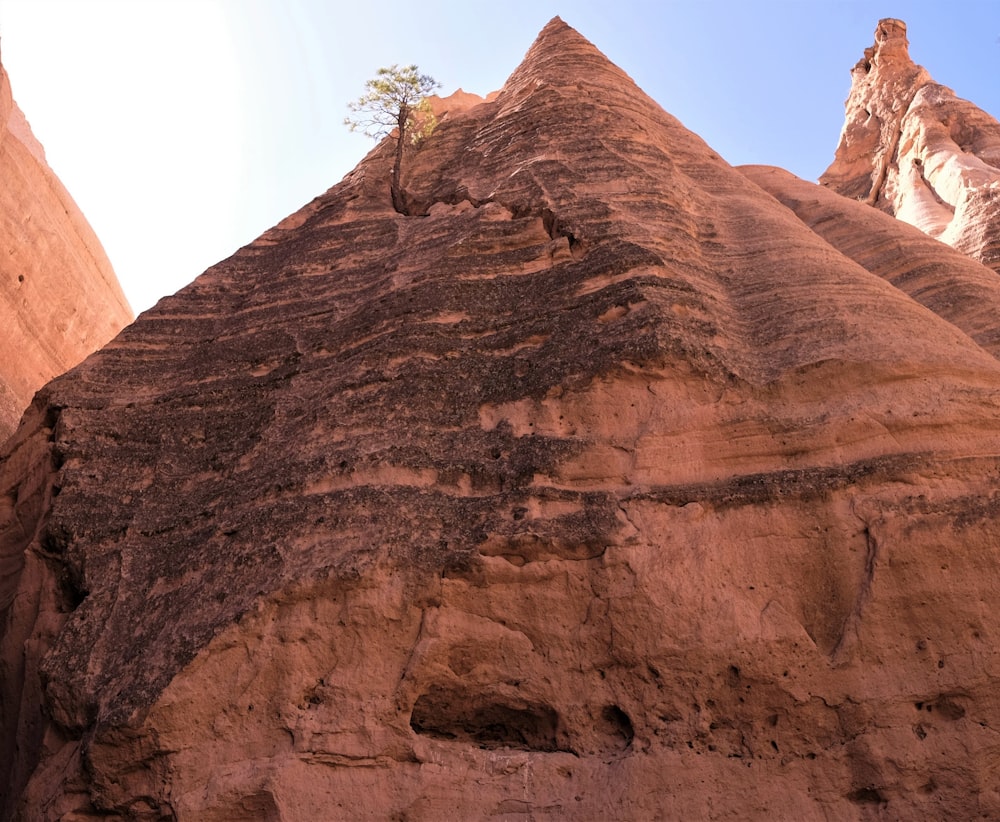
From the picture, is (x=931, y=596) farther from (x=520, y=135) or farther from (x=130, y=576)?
(x=520, y=135)

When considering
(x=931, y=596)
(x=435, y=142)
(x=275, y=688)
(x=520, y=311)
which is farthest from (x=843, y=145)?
(x=275, y=688)

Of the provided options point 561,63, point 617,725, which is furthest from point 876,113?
point 617,725

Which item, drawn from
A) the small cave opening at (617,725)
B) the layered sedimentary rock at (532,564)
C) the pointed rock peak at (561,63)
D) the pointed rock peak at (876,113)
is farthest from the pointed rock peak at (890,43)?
the small cave opening at (617,725)

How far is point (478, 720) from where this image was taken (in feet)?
25.1

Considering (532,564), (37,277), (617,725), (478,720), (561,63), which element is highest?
(561,63)

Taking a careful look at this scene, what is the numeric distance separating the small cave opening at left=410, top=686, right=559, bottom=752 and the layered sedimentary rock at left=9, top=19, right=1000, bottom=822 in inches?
1.0

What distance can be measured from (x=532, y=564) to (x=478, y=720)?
4.39ft

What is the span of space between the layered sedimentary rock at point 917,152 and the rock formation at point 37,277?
776 inches

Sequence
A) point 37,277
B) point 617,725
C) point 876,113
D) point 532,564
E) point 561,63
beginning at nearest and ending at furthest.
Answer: point 617,725, point 532,564, point 561,63, point 37,277, point 876,113

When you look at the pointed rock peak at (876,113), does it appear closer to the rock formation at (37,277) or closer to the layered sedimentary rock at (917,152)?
the layered sedimentary rock at (917,152)

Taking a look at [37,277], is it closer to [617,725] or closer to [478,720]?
[478,720]

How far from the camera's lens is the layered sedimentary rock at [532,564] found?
697 centimetres

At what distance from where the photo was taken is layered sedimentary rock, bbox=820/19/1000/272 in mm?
22109

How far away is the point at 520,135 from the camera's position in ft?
49.9
